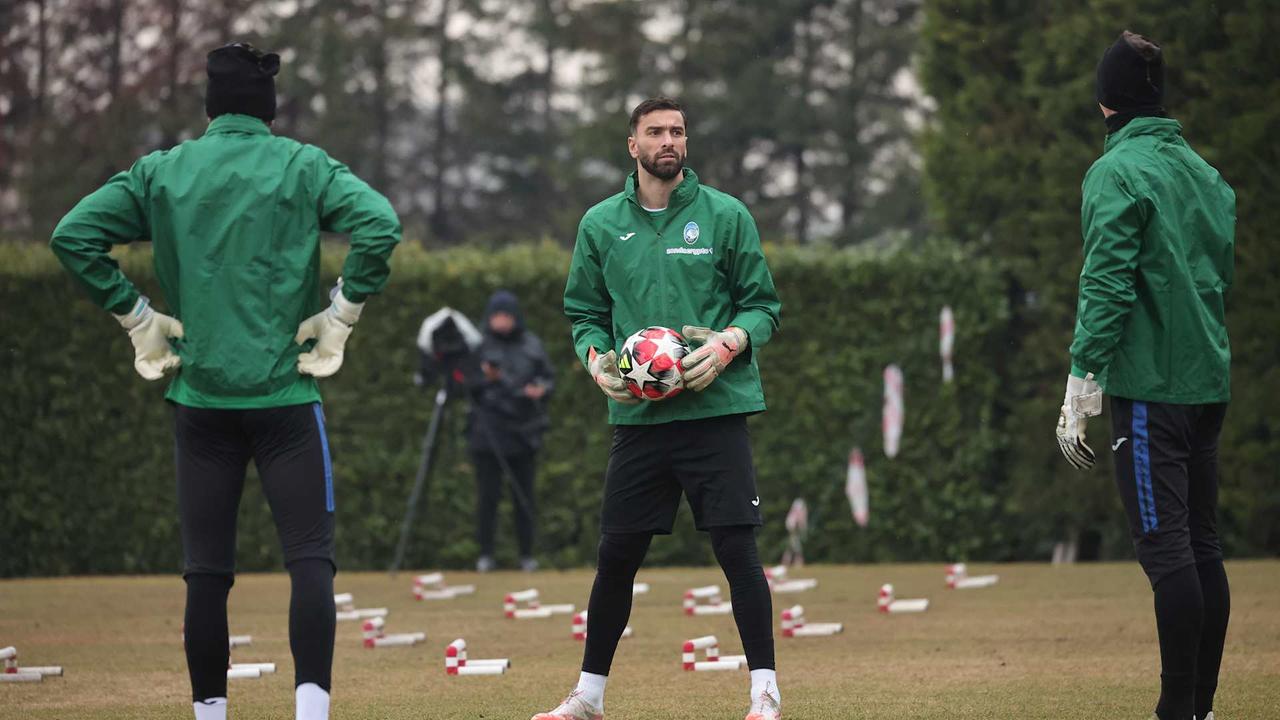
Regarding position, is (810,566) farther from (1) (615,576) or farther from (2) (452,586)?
(1) (615,576)

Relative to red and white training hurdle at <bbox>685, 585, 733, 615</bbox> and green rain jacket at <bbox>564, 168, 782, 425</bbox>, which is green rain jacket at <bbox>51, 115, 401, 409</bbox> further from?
red and white training hurdle at <bbox>685, 585, 733, 615</bbox>

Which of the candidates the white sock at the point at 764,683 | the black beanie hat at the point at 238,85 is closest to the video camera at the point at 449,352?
the white sock at the point at 764,683

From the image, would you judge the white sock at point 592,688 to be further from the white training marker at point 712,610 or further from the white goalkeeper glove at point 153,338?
the white training marker at point 712,610

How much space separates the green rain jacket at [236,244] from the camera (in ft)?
16.6

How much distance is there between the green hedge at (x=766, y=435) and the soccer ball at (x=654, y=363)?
9.04 metres

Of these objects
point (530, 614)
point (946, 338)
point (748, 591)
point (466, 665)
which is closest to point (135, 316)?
point (748, 591)

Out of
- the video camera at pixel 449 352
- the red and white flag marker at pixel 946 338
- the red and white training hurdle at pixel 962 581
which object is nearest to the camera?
the red and white training hurdle at pixel 962 581

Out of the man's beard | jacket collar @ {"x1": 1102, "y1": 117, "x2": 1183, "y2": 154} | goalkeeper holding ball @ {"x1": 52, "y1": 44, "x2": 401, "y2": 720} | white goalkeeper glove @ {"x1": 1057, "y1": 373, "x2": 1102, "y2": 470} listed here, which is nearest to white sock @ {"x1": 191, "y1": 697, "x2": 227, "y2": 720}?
goalkeeper holding ball @ {"x1": 52, "y1": 44, "x2": 401, "y2": 720}

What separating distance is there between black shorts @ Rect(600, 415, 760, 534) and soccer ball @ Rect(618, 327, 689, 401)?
20 cm

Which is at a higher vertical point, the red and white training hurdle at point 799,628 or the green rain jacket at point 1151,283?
the green rain jacket at point 1151,283

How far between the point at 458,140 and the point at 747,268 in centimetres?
2829

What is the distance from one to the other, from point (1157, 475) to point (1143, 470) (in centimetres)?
5

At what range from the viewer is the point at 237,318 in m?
5.05

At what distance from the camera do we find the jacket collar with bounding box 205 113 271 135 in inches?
205
